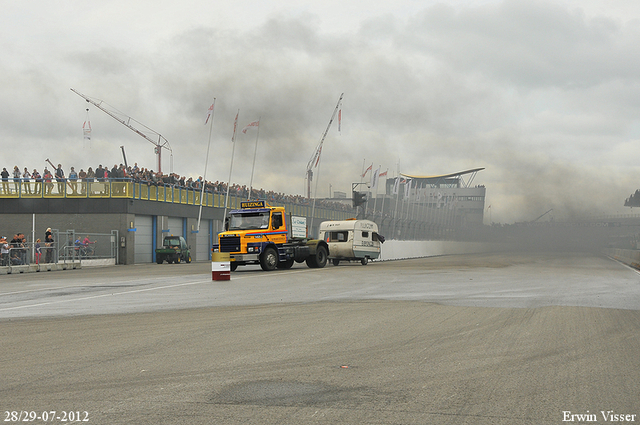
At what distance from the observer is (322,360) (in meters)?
7.84

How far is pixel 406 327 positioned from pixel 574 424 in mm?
5401

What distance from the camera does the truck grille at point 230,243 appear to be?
2862cm

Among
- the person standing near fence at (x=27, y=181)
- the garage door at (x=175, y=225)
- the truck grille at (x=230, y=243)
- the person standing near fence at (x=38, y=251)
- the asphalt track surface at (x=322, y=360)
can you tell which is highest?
the person standing near fence at (x=27, y=181)

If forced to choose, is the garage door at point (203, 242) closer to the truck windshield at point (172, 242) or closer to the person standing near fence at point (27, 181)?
the truck windshield at point (172, 242)

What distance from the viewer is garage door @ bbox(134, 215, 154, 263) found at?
151 feet

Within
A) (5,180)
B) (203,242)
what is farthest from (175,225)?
(5,180)

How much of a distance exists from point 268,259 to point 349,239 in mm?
8301

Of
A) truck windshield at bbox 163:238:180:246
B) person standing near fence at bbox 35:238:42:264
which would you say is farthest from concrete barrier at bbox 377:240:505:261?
person standing near fence at bbox 35:238:42:264

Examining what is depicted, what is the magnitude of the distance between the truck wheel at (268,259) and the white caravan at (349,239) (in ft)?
24.4

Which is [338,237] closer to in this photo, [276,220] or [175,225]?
[276,220]

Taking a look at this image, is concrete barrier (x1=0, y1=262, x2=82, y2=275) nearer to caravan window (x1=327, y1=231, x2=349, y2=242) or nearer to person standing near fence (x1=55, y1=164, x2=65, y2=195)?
person standing near fence (x1=55, y1=164, x2=65, y2=195)

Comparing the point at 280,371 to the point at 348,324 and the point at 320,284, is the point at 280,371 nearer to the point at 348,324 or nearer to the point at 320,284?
the point at 348,324

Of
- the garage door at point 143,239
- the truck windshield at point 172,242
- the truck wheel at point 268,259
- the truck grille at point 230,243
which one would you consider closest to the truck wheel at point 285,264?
the truck wheel at point 268,259

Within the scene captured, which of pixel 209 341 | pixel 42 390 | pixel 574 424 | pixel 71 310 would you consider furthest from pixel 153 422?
pixel 71 310
